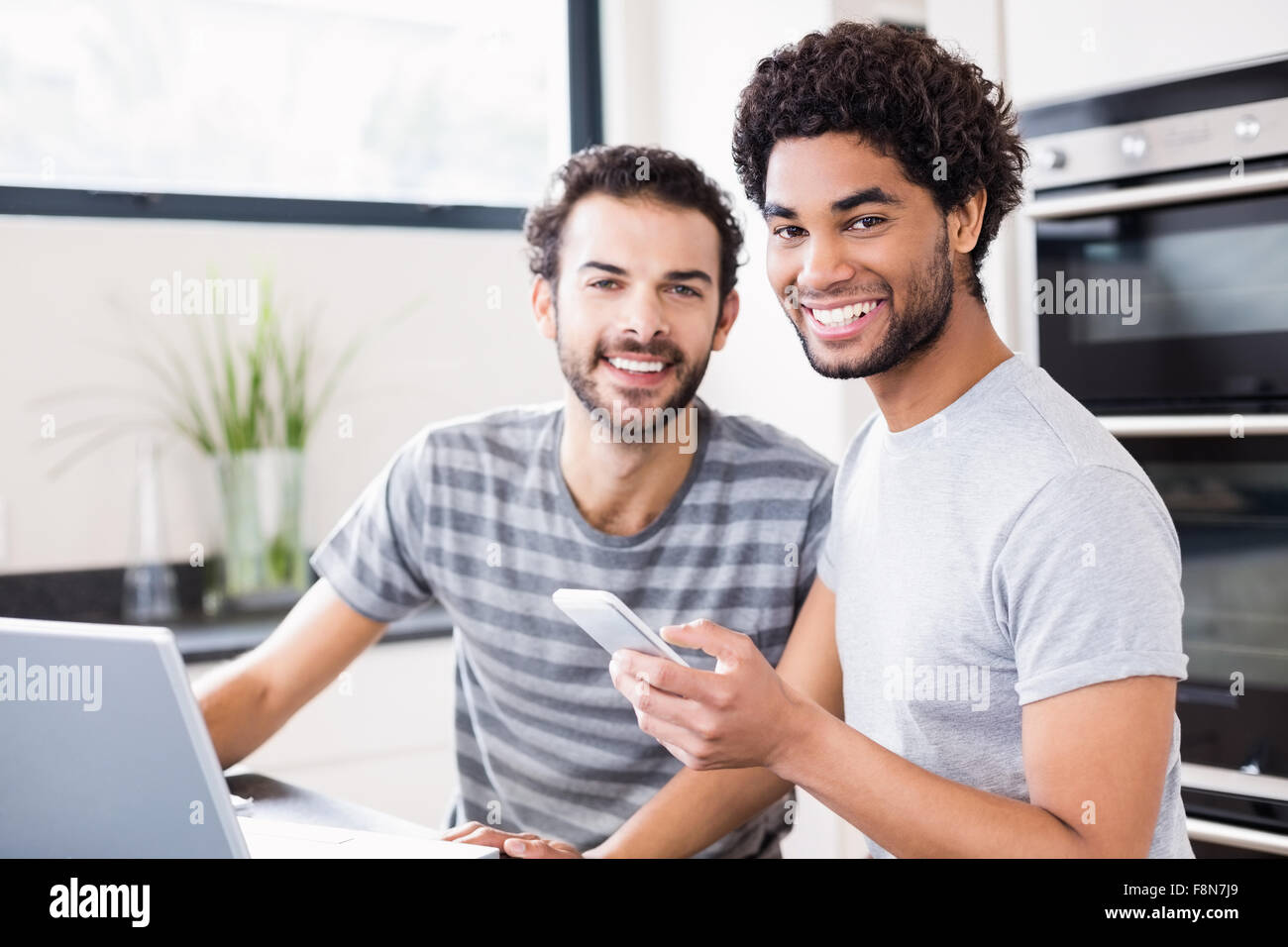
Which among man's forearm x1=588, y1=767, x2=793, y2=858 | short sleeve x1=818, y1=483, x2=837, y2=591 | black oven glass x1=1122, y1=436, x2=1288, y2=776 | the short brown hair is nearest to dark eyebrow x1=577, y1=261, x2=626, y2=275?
the short brown hair

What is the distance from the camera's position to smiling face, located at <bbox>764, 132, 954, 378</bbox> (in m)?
1.25

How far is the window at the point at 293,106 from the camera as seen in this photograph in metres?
2.50

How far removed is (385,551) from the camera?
171 cm

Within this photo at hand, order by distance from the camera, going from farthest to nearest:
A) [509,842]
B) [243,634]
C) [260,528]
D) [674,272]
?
[260,528]
[243,634]
[674,272]
[509,842]

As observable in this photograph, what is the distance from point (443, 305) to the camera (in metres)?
2.88

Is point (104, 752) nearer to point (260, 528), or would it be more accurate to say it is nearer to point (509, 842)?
point (509, 842)

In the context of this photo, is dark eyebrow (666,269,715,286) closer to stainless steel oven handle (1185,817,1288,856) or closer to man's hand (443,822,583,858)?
man's hand (443,822,583,858)

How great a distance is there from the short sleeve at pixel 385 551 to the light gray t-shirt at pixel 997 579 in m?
0.61

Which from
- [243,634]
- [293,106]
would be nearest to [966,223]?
[243,634]

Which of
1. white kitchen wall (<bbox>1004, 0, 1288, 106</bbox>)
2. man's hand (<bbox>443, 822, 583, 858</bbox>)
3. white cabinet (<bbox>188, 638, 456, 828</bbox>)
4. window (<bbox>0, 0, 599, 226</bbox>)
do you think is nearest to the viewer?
man's hand (<bbox>443, 822, 583, 858</bbox>)

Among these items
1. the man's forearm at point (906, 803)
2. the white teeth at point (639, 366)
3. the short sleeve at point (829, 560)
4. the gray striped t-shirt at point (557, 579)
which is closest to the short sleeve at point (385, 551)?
the gray striped t-shirt at point (557, 579)

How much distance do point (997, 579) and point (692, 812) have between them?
1.63ft

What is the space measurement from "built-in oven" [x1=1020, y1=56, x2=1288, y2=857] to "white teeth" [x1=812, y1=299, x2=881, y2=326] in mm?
902
